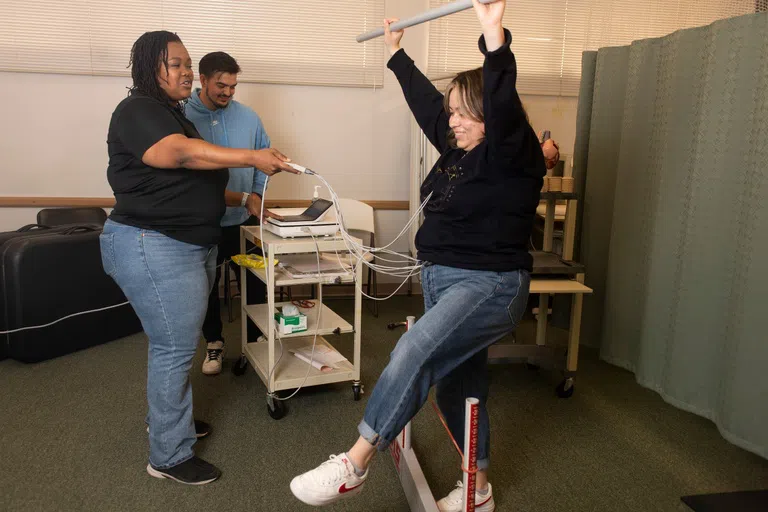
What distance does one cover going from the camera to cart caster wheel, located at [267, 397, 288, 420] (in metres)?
2.39

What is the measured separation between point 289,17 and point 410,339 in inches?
123

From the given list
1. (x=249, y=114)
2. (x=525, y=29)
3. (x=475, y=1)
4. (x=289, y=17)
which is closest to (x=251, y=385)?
(x=249, y=114)

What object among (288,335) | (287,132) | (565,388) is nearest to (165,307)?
(288,335)

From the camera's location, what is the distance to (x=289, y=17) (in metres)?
3.91

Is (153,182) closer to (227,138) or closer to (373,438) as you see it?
(373,438)

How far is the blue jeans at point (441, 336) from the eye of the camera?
1.39 metres

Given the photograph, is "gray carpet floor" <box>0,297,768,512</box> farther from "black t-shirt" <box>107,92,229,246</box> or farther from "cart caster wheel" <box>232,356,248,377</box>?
"black t-shirt" <box>107,92,229,246</box>

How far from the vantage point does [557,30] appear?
4223 millimetres

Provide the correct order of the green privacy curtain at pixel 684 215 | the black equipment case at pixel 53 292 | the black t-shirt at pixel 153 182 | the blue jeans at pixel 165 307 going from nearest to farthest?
1. the black t-shirt at pixel 153 182
2. the blue jeans at pixel 165 307
3. the green privacy curtain at pixel 684 215
4. the black equipment case at pixel 53 292

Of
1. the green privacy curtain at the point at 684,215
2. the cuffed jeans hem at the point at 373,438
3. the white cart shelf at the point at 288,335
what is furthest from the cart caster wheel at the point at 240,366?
the green privacy curtain at the point at 684,215

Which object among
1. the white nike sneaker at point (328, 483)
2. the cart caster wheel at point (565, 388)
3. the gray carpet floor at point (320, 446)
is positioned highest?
the white nike sneaker at point (328, 483)

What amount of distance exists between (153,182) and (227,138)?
3.59ft

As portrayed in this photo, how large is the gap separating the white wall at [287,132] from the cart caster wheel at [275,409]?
6.42ft

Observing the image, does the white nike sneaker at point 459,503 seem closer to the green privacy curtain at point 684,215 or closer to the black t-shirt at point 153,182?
the green privacy curtain at point 684,215
